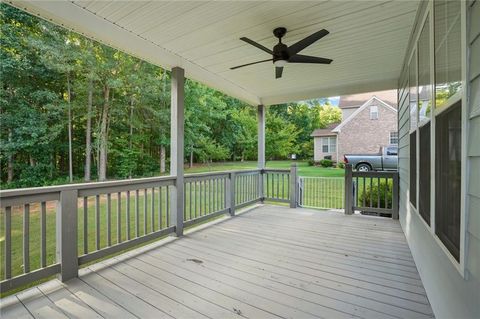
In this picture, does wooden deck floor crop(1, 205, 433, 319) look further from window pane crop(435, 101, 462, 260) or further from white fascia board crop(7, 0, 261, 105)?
white fascia board crop(7, 0, 261, 105)

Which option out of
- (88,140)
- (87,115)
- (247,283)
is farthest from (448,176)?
(88,140)

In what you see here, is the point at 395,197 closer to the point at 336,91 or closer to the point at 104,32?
the point at 336,91

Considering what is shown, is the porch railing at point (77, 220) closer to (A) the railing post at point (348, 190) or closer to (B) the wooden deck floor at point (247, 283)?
(B) the wooden deck floor at point (247, 283)

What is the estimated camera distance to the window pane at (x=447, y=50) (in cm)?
133

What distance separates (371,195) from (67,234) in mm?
5071

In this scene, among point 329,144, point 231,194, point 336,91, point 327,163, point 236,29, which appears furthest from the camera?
point 329,144

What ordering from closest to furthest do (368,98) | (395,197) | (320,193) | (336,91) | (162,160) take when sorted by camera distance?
1. (395,197)
2. (336,91)
3. (320,193)
4. (162,160)
5. (368,98)

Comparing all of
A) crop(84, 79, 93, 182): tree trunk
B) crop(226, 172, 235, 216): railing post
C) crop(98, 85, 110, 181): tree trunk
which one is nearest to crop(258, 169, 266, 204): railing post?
crop(226, 172, 235, 216): railing post

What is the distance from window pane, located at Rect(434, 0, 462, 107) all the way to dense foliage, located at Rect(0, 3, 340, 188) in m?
8.33

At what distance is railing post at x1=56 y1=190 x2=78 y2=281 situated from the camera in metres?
→ 2.37

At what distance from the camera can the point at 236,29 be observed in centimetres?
296

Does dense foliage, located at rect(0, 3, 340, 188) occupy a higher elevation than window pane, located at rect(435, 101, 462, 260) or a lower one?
higher

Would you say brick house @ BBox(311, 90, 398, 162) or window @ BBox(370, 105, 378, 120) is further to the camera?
window @ BBox(370, 105, 378, 120)

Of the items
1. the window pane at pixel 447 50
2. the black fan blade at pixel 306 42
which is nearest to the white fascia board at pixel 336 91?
the black fan blade at pixel 306 42
